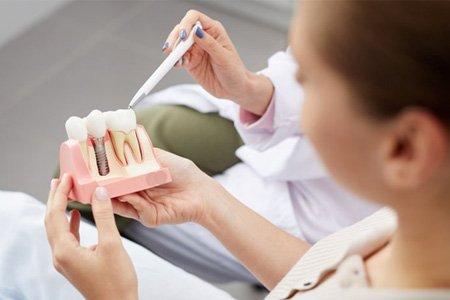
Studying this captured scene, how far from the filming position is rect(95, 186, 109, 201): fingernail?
32.9 inches

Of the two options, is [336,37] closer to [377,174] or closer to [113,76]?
[377,174]

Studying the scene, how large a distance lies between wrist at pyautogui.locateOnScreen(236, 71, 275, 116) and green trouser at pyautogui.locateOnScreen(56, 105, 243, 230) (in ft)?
0.57

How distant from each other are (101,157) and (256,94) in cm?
39

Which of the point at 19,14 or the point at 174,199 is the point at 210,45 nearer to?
the point at 174,199

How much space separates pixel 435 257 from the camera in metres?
0.60

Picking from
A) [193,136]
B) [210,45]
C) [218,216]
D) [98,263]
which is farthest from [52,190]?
[193,136]

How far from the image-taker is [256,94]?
47.5 inches

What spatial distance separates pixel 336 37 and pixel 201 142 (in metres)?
0.91

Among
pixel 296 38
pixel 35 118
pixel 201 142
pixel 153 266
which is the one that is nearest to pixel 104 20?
pixel 35 118

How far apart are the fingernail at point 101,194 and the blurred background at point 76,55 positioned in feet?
3.27

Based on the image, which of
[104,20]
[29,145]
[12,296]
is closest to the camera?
[12,296]

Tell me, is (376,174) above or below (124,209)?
below

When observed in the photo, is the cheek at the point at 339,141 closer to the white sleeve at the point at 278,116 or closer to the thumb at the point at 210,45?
the thumb at the point at 210,45

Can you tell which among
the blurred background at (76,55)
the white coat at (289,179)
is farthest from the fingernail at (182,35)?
the blurred background at (76,55)
